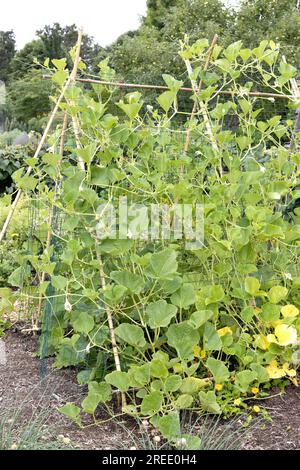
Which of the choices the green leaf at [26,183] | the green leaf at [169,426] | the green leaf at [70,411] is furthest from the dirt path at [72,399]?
the green leaf at [26,183]

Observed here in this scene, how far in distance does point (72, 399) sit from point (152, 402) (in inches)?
23.5

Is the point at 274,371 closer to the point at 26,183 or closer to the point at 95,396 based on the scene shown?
the point at 95,396

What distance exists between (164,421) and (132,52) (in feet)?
45.6

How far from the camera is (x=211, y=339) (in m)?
2.54

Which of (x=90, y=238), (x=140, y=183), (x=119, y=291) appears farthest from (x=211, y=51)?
(x=119, y=291)

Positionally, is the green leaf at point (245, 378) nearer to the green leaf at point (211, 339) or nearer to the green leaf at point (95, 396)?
the green leaf at point (211, 339)

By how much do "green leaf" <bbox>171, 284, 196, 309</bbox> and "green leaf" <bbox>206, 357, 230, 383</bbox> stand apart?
246 mm

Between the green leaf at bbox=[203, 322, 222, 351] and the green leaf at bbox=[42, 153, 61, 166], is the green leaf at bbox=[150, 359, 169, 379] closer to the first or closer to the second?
the green leaf at bbox=[203, 322, 222, 351]

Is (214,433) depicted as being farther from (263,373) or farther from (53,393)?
(53,393)

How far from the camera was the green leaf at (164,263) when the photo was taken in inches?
93.5

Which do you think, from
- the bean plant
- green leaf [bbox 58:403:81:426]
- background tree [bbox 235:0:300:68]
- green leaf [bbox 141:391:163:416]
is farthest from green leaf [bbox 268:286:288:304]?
background tree [bbox 235:0:300:68]

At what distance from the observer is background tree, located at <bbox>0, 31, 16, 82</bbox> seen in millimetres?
32594

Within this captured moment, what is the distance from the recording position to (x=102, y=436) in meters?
2.46

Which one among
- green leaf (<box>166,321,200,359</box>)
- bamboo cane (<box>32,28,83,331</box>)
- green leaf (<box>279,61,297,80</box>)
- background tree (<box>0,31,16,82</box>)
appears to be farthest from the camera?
background tree (<box>0,31,16,82</box>)
